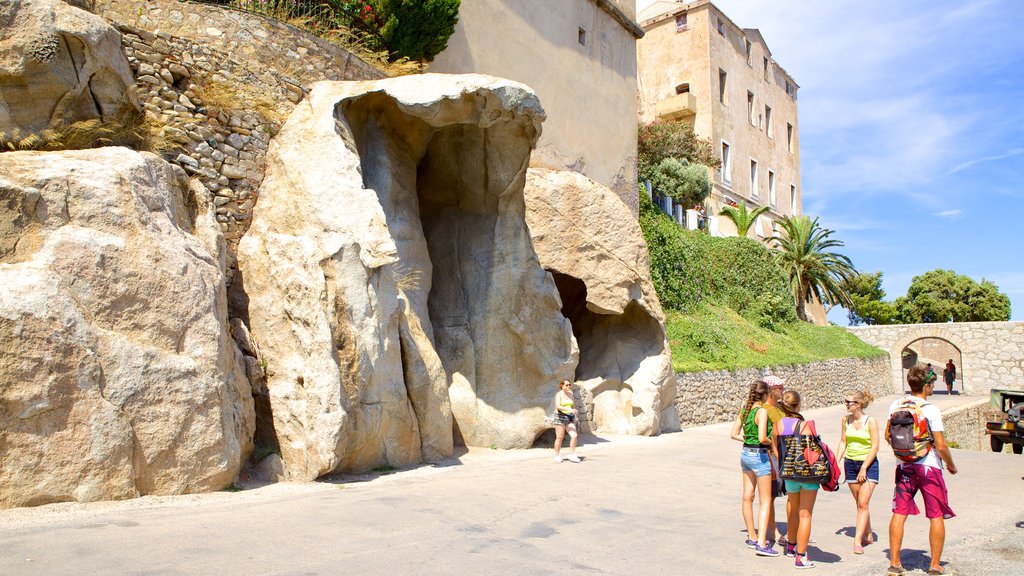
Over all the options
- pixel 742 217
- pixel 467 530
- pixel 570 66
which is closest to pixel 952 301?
pixel 742 217

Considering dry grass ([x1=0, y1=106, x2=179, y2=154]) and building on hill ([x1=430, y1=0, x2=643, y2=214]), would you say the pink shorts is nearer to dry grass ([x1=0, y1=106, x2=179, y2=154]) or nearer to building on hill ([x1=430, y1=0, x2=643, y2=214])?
dry grass ([x1=0, y1=106, x2=179, y2=154])

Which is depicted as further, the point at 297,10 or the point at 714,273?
the point at 714,273

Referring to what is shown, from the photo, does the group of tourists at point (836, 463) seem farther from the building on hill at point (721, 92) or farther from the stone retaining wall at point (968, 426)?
the building on hill at point (721, 92)

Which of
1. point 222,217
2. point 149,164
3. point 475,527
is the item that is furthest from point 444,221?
point 475,527

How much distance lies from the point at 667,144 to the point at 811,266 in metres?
8.87

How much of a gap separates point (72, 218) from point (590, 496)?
599 centimetres

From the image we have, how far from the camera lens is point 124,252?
7.27 meters

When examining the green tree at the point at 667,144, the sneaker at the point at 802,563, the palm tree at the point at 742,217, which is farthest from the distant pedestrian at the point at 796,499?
the palm tree at the point at 742,217

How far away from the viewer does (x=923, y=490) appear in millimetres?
5535

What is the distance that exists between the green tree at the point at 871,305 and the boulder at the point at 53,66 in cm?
5342

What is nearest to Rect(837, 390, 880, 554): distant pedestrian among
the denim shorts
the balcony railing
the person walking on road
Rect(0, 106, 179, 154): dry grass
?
the person walking on road

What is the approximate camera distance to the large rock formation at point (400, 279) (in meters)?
8.66

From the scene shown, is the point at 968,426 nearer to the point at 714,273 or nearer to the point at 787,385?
the point at 787,385

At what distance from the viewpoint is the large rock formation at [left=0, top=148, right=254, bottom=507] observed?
248 inches
